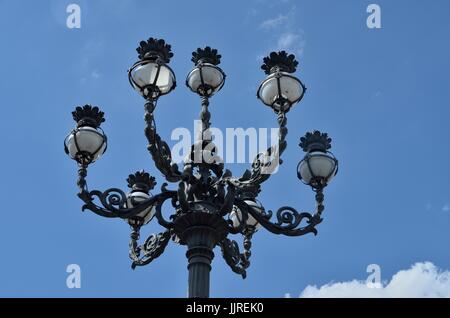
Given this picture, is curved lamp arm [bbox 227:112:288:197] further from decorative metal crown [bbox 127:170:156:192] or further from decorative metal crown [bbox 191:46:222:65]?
decorative metal crown [bbox 127:170:156:192]

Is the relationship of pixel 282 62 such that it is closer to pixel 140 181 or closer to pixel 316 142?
pixel 316 142

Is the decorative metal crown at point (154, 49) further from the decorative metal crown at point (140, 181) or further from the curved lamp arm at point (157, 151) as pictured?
the decorative metal crown at point (140, 181)

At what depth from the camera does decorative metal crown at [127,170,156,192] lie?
1338 cm

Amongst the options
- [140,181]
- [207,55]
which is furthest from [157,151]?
[140,181]

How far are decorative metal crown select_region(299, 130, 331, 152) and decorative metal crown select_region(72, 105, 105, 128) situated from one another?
2.29 metres

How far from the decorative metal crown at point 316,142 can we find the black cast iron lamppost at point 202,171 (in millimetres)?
11

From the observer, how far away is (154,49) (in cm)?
1166

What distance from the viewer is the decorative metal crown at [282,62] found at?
12023 millimetres

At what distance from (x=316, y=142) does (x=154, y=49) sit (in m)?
2.08
